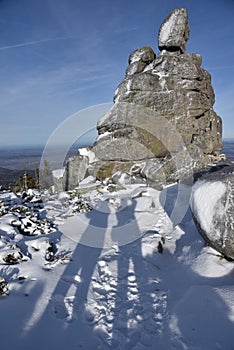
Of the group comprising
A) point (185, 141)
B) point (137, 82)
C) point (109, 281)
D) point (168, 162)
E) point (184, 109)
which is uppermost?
point (137, 82)

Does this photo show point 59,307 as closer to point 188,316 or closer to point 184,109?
point 188,316

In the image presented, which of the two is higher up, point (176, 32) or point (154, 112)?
point (176, 32)

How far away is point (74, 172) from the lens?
53.2ft

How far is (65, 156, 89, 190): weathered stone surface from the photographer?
16.1m

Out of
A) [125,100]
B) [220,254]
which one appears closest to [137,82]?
[125,100]

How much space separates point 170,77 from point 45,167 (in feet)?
45.7

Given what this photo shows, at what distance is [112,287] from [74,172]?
40.6ft

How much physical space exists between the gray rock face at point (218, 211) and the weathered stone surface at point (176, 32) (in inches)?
685

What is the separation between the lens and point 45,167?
779 inches

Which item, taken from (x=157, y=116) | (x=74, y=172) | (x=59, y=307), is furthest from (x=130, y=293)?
(x=157, y=116)

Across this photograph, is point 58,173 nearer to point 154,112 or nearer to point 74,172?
point 74,172

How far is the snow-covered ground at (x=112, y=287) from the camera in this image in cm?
322

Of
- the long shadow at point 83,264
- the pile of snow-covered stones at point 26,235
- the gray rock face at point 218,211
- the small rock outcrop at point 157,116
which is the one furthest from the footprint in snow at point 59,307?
the small rock outcrop at point 157,116

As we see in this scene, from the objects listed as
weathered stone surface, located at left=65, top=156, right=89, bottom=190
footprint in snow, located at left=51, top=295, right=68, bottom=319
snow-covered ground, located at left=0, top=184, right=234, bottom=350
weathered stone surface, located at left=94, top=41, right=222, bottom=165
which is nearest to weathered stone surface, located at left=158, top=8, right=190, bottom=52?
weathered stone surface, located at left=94, top=41, right=222, bottom=165
